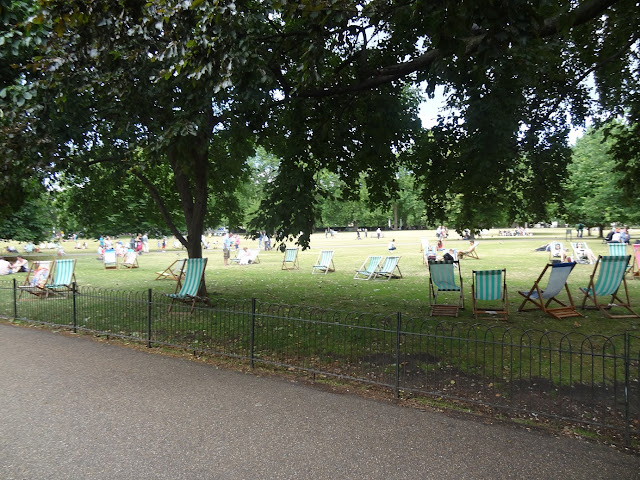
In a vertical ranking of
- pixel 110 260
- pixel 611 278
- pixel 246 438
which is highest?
pixel 611 278

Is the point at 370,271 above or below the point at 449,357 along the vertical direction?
above

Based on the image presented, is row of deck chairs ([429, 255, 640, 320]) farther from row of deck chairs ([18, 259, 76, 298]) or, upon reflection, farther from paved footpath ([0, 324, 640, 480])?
row of deck chairs ([18, 259, 76, 298])

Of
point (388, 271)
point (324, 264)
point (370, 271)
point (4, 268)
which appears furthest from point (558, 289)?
point (4, 268)

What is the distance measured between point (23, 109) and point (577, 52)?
11667mm

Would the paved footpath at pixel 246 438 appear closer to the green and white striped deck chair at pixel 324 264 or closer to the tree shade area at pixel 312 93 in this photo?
the tree shade area at pixel 312 93

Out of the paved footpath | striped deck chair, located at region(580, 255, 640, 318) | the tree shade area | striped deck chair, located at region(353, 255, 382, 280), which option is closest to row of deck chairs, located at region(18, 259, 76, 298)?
the tree shade area

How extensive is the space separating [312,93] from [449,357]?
5.05 m

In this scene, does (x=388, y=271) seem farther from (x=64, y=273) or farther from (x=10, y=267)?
(x=10, y=267)

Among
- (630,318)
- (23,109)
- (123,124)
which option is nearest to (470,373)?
(630,318)

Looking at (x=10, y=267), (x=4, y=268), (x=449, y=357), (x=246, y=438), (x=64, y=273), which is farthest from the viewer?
(x=10, y=267)

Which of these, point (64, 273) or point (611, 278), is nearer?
point (611, 278)

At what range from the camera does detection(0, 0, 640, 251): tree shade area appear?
205 inches

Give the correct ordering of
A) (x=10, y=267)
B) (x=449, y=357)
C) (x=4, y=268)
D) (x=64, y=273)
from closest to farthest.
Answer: (x=449, y=357) → (x=64, y=273) → (x=4, y=268) → (x=10, y=267)

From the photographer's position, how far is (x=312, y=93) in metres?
7.91
